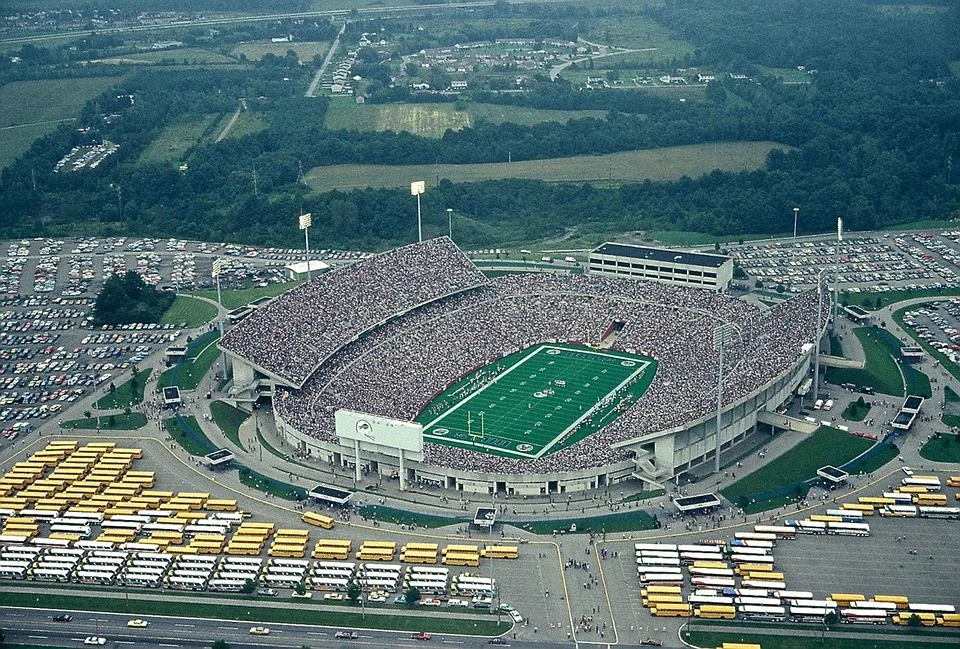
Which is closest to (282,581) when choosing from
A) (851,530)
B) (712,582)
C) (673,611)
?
(673,611)

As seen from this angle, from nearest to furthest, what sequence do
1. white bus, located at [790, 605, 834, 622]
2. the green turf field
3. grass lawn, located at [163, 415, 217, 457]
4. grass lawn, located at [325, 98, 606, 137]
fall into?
white bus, located at [790, 605, 834, 622] → the green turf field → grass lawn, located at [163, 415, 217, 457] → grass lawn, located at [325, 98, 606, 137]

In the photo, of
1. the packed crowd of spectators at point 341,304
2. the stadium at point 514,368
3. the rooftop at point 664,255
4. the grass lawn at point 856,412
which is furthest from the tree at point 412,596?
the rooftop at point 664,255

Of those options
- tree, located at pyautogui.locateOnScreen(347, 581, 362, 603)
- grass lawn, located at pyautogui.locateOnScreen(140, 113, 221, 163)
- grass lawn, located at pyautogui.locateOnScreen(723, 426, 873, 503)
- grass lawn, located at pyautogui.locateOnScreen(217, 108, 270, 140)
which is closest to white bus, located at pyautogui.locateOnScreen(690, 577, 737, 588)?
grass lawn, located at pyautogui.locateOnScreen(723, 426, 873, 503)

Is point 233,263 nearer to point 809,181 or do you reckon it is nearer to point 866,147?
point 809,181

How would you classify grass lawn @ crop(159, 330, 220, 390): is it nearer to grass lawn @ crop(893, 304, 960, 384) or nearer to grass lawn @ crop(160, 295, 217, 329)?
grass lawn @ crop(160, 295, 217, 329)

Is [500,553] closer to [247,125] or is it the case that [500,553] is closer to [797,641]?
[797,641]

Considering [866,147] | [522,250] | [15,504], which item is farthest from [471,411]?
[866,147]
